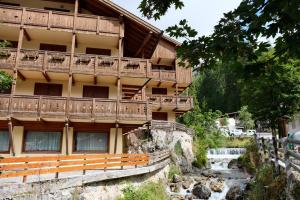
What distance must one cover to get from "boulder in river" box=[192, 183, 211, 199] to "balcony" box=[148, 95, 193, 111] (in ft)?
35.6

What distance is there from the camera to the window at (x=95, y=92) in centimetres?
2014

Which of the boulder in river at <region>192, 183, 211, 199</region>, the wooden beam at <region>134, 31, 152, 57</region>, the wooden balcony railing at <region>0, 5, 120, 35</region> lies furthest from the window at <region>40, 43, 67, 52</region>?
the boulder in river at <region>192, 183, 211, 199</region>

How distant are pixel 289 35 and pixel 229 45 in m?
0.76

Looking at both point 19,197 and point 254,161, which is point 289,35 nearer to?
point 19,197

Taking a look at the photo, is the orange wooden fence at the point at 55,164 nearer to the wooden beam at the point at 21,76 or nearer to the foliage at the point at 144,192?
the foliage at the point at 144,192

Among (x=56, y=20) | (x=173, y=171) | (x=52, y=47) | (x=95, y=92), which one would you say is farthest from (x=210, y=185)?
(x=56, y=20)

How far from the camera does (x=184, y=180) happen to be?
20.7 meters

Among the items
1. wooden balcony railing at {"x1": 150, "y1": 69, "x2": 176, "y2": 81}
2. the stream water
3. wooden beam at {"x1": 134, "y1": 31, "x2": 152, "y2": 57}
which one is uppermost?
wooden beam at {"x1": 134, "y1": 31, "x2": 152, "y2": 57}

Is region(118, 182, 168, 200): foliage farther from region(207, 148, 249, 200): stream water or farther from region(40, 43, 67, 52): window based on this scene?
region(40, 43, 67, 52): window

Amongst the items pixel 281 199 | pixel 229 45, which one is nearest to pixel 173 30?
pixel 229 45

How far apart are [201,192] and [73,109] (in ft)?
30.4

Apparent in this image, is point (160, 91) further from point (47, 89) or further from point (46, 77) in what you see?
point (46, 77)

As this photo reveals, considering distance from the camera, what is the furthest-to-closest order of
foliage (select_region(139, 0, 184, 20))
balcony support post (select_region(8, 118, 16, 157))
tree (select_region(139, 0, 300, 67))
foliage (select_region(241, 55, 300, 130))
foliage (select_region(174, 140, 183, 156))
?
1. foliage (select_region(174, 140, 183, 156))
2. foliage (select_region(241, 55, 300, 130))
3. balcony support post (select_region(8, 118, 16, 157))
4. foliage (select_region(139, 0, 184, 20))
5. tree (select_region(139, 0, 300, 67))

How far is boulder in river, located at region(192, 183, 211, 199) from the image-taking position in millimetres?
17225
